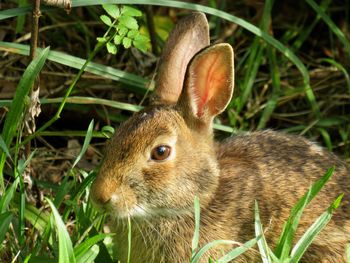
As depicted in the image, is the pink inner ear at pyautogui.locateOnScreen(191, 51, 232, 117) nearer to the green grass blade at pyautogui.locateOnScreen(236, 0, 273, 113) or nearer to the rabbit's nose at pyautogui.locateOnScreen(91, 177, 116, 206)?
the rabbit's nose at pyautogui.locateOnScreen(91, 177, 116, 206)

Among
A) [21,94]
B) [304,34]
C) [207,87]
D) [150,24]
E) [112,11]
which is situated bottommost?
[21,94]

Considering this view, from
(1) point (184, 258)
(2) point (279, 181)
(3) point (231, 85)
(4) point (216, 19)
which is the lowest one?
(1) point (184, 258)

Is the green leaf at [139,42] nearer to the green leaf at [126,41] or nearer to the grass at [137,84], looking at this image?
the green leaf at [126,41]

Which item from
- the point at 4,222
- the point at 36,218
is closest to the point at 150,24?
the point at 36,218

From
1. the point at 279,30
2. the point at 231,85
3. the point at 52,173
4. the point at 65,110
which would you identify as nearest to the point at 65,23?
the point at 65,110

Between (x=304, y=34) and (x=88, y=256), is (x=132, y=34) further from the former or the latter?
(x=304, y=34)

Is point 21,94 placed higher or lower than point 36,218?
higher

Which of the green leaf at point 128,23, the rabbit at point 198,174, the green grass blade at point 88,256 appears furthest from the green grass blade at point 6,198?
the green leaf at point 128,23

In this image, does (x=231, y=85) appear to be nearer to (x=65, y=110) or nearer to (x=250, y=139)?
(x=250, y=139)
